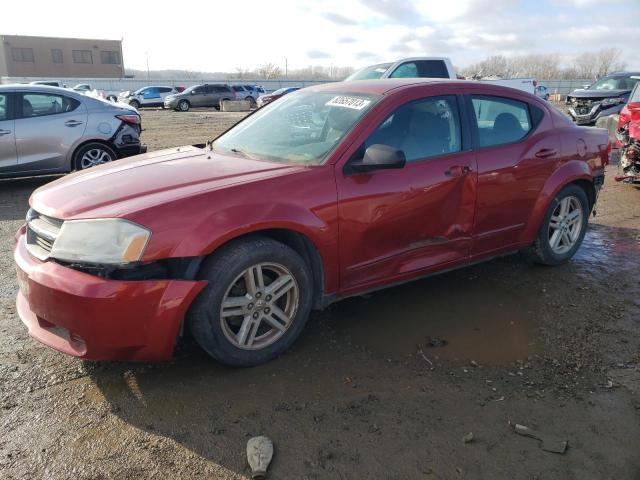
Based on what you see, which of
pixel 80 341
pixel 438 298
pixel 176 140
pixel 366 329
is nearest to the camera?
pixel 80 341

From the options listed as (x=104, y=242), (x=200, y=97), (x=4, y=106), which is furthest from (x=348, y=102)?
(x=200, y=97)

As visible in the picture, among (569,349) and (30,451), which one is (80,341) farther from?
(569,349)

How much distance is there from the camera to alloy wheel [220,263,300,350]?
2900 mm

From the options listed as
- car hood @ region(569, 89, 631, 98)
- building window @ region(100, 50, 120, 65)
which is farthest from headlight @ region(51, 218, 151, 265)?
building window @ region(100, 50, 120, 65)

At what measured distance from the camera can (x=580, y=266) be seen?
476 centimetres

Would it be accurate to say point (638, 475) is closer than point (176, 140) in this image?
Yes

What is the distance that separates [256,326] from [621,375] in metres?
2.16

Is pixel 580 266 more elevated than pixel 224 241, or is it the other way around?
pixel 224 241

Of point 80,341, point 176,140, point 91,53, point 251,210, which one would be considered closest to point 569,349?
point 251,210

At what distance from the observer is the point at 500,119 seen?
4.15 meters

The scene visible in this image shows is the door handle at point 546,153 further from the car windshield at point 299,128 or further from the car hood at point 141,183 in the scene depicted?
the car hood at point 141,183

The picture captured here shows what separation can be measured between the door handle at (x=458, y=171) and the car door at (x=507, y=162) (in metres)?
0.14

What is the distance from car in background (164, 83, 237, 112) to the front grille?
3129cm

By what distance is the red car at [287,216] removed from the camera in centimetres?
262
